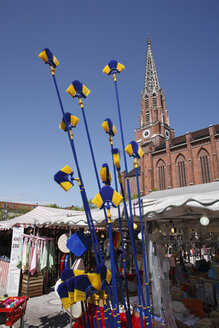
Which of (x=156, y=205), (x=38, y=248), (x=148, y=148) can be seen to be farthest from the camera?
(x=148, y=148)

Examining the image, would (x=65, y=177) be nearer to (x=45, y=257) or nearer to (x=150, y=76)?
(x=45, y=257)

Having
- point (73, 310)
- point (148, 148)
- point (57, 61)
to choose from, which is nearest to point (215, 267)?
point (73, 310)

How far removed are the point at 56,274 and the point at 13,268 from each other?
2.10m

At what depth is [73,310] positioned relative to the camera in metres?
3.09

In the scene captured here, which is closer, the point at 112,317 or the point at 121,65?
the point at 112,317

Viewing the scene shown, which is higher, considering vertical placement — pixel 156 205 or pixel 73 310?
pixel 156 205

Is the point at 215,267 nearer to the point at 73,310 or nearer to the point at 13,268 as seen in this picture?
the point at 73,310

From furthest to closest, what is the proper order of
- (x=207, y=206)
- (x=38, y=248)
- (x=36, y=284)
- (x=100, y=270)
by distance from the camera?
1. (x=36, y=284)
2. (x=38, y=248)
3. (x=207, y=206)
4. (x=100, y=270)

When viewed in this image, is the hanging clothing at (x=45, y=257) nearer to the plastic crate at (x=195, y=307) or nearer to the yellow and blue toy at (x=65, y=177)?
the plastic crate at (x=195, y=307)

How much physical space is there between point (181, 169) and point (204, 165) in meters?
3.92

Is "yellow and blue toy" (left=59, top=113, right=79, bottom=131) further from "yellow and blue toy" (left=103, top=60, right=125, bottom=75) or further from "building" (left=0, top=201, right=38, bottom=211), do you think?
"building" (left=0, top=201, right=38, bottom=211)

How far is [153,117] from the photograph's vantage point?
50.0m

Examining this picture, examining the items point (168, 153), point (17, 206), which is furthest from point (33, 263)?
point (17, 206)

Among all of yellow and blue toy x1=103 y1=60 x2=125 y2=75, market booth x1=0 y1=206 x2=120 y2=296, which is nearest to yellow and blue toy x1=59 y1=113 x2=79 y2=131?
yellow and blue toy x1=103 y1=60 x2=125 y2=75
